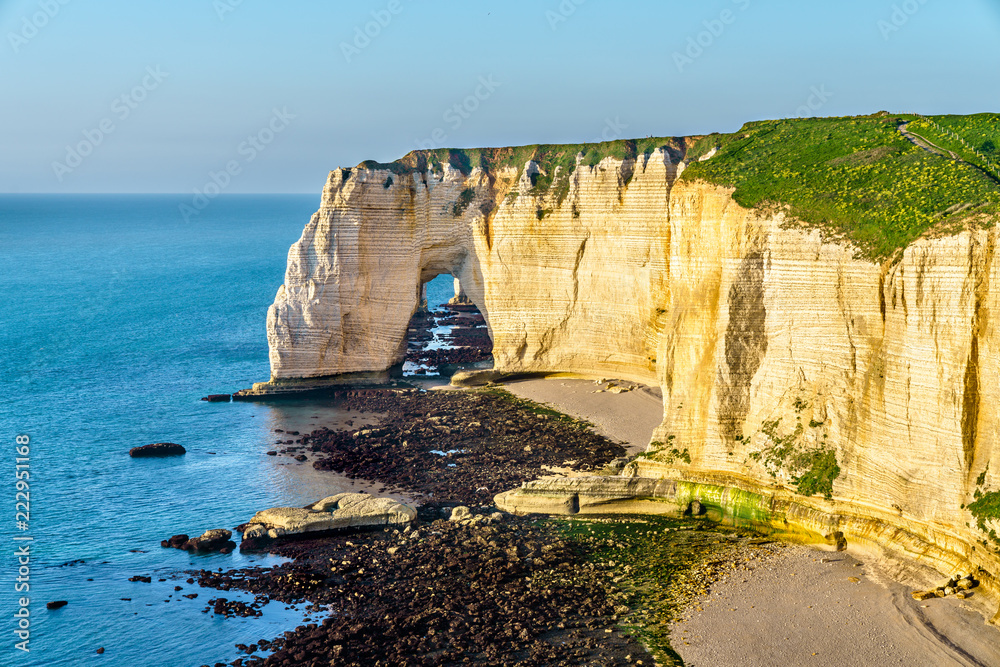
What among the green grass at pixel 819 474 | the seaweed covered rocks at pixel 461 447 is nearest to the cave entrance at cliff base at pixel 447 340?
the seaweed covered rocks at pixel 461 447

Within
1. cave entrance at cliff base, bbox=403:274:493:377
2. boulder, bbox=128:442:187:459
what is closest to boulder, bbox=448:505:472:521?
boulder, bbox=128:442:187:459

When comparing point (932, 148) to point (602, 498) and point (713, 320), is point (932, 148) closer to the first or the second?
point (713, 320)

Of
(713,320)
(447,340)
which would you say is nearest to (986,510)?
(713,320)

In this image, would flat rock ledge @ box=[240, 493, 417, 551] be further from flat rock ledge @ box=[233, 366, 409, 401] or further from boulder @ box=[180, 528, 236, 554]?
flat rock ledge @ box=[233, 366, 409, 401]

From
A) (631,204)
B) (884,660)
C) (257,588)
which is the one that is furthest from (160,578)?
(631,204)

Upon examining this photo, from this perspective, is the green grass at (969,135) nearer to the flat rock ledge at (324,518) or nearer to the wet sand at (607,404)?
the wet sand at (607,404)

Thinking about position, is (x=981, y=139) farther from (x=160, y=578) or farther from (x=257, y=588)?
(x=160, y=578)
